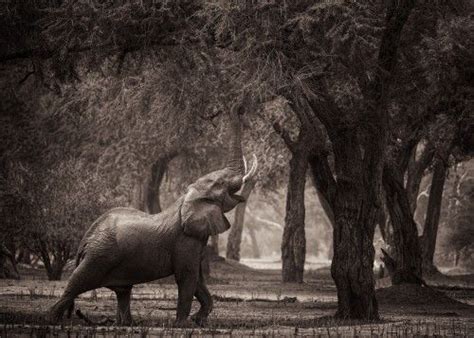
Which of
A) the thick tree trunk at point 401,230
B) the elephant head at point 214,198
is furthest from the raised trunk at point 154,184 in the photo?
the elephant head at point 214,198

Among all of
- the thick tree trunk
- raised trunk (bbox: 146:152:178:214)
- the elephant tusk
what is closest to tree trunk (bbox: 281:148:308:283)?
the thick tree trunk

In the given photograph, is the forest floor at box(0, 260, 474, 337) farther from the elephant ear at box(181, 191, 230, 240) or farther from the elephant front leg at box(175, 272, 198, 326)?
the elephant ear at box(181, 191, 230, 240)

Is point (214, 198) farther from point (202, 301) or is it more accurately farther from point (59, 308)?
point (59, 308)

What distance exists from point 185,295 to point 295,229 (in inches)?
726

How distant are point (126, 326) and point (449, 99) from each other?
10481 millimetres

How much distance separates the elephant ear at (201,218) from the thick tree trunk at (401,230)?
10.4 meters

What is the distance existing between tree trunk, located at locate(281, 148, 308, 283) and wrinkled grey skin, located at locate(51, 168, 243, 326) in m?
17.4

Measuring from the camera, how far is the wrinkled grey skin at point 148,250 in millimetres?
14703

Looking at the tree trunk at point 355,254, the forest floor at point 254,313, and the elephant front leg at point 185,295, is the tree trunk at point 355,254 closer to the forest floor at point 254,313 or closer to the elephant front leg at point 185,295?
the forest floor at point 254,313

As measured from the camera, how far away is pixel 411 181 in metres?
36.3

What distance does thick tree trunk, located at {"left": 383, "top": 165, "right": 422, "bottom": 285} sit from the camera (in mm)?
24594

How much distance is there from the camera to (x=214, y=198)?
49.9 feet

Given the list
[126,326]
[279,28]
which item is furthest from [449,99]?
[126,326]

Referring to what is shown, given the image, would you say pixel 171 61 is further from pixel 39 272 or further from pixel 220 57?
pixel 39 272
